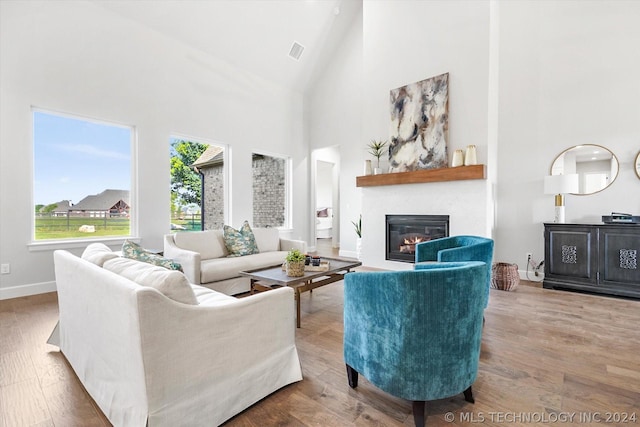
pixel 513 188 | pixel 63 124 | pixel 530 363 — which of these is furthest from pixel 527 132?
pixel 63 124

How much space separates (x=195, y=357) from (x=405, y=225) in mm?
4242

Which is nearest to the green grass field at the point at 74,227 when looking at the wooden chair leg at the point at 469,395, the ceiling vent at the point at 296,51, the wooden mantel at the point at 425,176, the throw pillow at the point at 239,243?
the throw pillow at the point at 239,243

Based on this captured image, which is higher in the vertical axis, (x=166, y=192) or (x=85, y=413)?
(x=166, y=192)

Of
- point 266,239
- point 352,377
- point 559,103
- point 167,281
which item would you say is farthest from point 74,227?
point 559,103

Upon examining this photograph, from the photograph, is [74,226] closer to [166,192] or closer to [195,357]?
[166,192]

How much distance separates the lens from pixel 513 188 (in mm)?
4609

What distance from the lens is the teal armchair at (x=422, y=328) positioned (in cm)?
138

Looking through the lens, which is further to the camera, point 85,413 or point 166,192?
point 166,192

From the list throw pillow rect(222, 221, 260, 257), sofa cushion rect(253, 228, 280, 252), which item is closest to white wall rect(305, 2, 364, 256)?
sofa cushion rect(253, 228, 280, 252)

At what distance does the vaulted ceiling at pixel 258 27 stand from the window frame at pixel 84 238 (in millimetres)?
1580

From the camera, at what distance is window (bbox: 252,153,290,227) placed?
6.66 m

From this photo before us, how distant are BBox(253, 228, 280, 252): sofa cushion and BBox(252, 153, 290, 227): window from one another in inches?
72.2

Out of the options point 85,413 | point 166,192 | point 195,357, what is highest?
point 166,192

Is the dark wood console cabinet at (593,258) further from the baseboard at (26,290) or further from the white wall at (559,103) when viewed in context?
the baseboard at (26,290)
